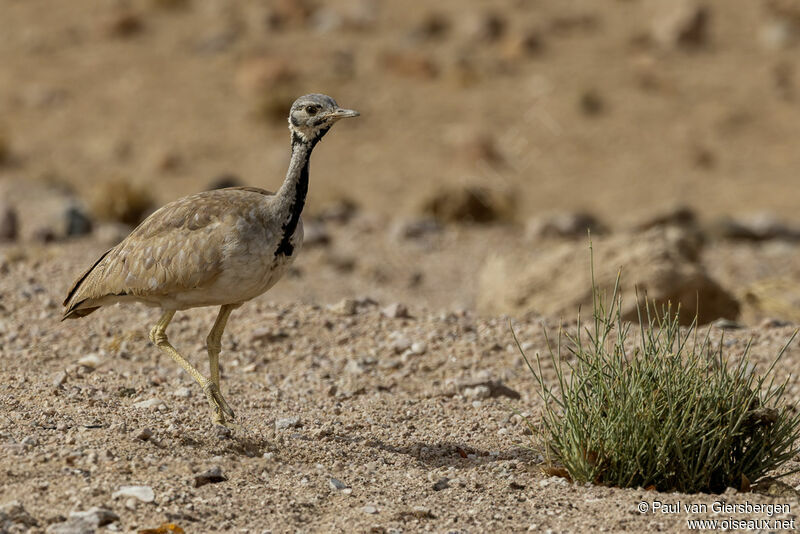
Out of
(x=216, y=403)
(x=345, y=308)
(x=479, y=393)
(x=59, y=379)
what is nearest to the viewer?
(x=216, y=403)

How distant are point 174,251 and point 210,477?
1.51 m

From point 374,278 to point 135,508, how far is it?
8.42 metres

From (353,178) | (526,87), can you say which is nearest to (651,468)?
(353,178)

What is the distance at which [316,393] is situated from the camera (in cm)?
773

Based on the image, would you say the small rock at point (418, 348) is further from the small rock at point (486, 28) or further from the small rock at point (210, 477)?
the small rock at point (486, 28)

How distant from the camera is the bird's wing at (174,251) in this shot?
21.0 ft

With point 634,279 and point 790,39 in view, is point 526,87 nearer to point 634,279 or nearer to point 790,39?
point 790,39

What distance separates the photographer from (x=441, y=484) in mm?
5883

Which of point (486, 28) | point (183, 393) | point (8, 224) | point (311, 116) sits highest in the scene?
point (486, 28)

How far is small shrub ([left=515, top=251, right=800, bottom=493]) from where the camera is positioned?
5.82 metres

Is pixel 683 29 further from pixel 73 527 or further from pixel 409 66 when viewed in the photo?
pixel 73 527

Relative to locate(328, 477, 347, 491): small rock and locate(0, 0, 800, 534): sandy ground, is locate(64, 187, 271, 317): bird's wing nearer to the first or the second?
locate(0, 0, 800, 534): sandy ground

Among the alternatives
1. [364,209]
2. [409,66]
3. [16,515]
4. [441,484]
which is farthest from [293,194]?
[409,66]

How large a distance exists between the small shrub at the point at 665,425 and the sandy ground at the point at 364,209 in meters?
0.22
